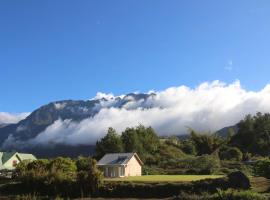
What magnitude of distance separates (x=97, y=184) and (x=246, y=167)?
40.5m

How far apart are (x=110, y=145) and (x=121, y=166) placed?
29946 mm

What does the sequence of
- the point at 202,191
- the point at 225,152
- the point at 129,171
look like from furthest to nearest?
the point at 225,152 → the point at 129,171 → the point at 202,191

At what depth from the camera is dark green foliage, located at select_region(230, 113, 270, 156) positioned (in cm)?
12081

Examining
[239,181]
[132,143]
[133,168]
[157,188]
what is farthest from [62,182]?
[132,143]

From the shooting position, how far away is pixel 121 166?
83312 mm

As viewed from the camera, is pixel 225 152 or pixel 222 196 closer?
pixel 222 196

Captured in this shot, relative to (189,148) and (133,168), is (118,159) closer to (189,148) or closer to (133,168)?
(133,168)

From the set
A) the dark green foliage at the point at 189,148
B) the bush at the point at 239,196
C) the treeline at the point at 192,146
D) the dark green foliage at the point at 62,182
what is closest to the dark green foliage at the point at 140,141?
the treeline at the point at 192,146

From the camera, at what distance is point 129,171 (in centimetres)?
8425

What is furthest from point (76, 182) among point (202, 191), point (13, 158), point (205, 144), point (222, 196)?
point (205, 144)

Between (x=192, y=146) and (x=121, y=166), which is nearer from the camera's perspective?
(x=121, y=166)

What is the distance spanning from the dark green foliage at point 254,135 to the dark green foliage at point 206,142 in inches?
239

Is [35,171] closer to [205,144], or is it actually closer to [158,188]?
[158,188]

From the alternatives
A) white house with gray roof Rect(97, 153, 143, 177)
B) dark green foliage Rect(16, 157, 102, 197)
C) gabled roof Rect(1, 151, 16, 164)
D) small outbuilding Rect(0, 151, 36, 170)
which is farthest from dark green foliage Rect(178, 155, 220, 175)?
gabled roof Rect(1, 151, 16, 164)
